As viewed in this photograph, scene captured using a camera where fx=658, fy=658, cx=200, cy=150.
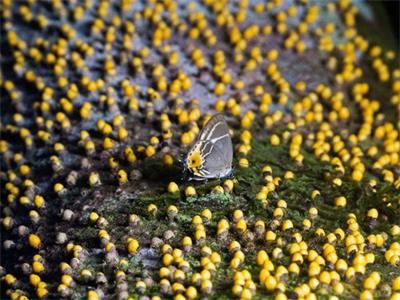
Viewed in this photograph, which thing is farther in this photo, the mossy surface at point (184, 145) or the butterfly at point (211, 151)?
the butterfly at point (211, 151)

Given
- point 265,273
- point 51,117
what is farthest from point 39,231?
point 265,273

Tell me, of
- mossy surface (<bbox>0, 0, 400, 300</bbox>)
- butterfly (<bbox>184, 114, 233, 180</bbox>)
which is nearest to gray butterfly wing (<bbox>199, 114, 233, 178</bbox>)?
butterfly (<bbox>184, 114, 233, 180</bbox>)

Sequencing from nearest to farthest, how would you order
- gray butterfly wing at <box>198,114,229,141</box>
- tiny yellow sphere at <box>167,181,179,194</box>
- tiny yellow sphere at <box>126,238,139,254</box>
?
tiny yellow sphere at <box>126,238,139,254</box> → gray butterfly wing at <box>198,114,229,141</box> → tiny yellow sphere at <box>167,181,179,194</box>

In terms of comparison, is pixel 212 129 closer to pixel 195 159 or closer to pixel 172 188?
pixel 195 159

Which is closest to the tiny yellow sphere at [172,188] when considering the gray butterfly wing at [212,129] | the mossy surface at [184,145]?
the mossy surface at [184,145]

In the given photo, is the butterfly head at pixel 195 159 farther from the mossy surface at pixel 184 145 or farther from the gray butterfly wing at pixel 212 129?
the mossy surface at pixel 184 145

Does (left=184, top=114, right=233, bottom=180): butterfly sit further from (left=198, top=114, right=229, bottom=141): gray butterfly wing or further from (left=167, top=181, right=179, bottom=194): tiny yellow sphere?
Result: (left=167, top=181, right=179, bottom=194): tiny yellow sphere

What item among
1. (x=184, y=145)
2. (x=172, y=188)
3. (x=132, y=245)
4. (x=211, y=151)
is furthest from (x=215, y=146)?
(x=132, y=245)

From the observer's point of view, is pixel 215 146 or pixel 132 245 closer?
pixel 132 245

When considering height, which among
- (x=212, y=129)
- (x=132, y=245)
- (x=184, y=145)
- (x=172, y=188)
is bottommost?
(x=132, y=245)

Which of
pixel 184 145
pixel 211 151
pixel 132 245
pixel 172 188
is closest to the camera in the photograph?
pixel 132 245
